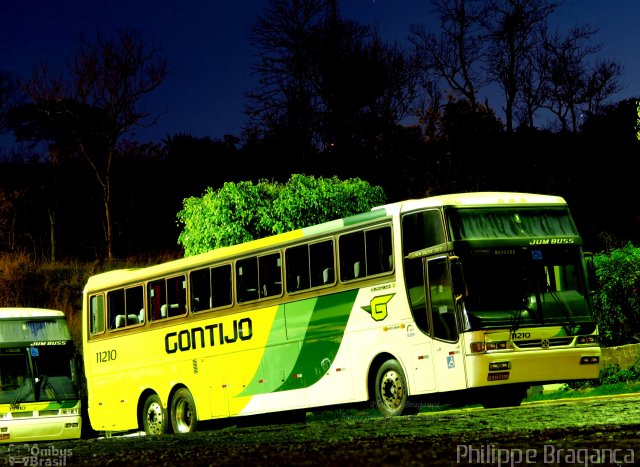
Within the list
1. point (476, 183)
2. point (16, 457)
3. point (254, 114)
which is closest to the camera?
point (16, 457)

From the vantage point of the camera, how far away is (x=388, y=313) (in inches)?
779

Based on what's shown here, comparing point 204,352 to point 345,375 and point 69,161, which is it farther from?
point 69,161

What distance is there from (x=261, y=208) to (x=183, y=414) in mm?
17303

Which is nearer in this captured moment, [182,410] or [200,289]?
[200,289]

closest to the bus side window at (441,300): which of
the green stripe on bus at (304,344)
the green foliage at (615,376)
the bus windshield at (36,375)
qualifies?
the green stripe on bus at (304,344)

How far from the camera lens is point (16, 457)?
556 inches

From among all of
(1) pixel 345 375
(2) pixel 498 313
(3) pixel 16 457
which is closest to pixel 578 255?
(2) pixel 498 313

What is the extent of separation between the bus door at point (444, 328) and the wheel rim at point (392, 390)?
96cm

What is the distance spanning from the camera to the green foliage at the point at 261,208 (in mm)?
40438

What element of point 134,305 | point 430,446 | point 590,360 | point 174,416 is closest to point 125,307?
point 134,305

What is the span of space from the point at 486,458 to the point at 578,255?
10859 mm

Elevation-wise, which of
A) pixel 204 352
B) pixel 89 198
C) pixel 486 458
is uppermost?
pixel 89 198

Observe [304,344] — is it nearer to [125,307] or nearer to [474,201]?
[474,201]

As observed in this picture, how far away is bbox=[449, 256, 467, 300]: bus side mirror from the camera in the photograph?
1856 centimetres
